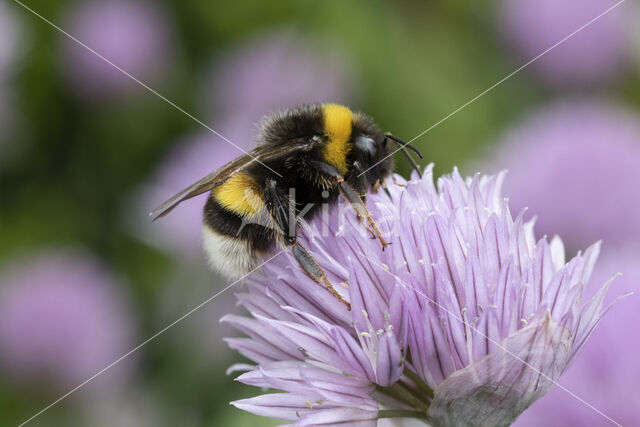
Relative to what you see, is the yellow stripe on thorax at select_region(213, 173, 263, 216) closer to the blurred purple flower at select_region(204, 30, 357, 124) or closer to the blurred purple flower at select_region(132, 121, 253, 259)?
the blurred purple flower at select_region(132, 121, 253, 259)

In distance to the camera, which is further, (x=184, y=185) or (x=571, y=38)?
(x=571, y=38)

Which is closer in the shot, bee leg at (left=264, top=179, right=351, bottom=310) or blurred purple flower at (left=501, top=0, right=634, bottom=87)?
bee leg at (left=264, top=179, right=351, bottom=310)

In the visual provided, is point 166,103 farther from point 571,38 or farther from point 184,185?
point 571,38

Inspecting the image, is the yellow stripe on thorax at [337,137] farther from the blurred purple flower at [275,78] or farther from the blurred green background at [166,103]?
the blurred purple flower at [275,78]

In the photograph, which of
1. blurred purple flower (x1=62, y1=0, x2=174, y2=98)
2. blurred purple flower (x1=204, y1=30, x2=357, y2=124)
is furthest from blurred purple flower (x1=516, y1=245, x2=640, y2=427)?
blurred purple flower (x1=62, y1=0, x2=174, y2=98)

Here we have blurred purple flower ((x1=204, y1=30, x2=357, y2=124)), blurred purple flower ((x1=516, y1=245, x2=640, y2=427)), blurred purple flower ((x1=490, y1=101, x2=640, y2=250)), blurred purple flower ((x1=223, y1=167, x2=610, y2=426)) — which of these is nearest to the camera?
blurred purple flower ((x1=223, y1=167, x2=610, y2=426))

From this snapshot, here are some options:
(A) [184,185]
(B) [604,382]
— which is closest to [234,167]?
(B) [604,382]

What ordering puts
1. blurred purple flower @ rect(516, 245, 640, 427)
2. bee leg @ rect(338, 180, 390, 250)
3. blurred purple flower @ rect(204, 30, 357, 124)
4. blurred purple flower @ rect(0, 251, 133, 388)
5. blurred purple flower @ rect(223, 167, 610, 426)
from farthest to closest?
1. blurred purple flower @ rect(204, 30, 357, 124)
2. blurred purple flower @ rect(0, 251, 133, 388)
3. blurred purple flower @ rect(516, 245, 640, 427)
4. bee leg @ rect(338, 180, 390, 250)
5. blurred purple flower @ rect(223, 167, 610, 426)
